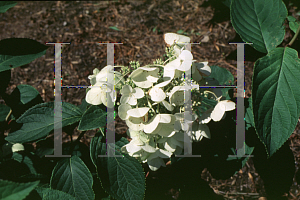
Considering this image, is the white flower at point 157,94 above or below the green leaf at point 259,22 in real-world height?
below

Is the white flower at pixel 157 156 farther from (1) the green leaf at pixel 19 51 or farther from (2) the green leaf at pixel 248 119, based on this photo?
(1) the green leaf at pixel 19 51

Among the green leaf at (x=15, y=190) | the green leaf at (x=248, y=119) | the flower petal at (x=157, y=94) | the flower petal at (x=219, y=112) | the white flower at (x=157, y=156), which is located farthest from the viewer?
the green leaf at (x=248, y=119)

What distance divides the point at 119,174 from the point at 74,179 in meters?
0.25

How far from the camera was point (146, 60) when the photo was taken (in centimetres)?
252

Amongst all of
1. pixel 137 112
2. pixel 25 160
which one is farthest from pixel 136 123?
pixel 25 160

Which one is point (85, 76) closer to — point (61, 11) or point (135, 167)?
point (61, 11)

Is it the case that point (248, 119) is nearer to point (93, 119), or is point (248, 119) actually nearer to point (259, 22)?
point (259, 22)

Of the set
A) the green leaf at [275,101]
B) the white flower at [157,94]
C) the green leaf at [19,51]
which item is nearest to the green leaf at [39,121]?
the green leaf at [19,51]

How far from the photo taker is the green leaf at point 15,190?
595 mm

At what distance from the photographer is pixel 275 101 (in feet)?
3.41

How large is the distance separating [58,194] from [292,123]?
997 mm

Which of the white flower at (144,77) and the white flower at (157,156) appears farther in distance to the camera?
the white flower at (157,156)

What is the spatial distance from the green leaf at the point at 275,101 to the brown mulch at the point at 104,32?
1249 millimetres

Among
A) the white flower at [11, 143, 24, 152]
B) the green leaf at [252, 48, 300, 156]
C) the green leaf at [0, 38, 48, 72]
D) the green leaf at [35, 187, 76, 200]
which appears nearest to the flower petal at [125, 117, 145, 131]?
the green leaf at [35, 187, 76, 200]
